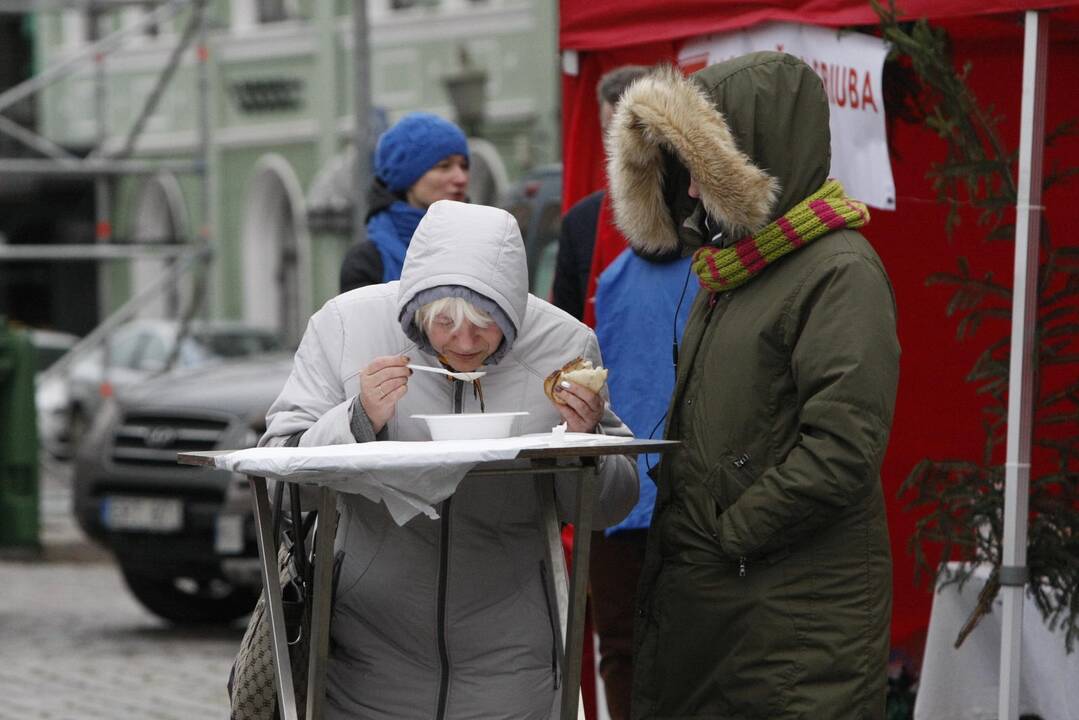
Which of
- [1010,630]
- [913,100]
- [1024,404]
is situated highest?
[913,100]

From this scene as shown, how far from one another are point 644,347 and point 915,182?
1385 mm

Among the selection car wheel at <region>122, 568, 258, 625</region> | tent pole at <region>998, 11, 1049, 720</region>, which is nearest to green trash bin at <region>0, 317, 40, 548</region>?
car wheel at <region>122, 568, 258, 625</region>

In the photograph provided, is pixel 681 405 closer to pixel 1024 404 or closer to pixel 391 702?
pixel 391 702

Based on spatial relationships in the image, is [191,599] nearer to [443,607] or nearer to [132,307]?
[443,607]

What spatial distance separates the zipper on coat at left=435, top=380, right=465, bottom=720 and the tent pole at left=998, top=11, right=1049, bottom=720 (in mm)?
1475


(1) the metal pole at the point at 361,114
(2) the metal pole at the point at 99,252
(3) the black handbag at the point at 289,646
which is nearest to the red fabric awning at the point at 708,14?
(3) the black handbag at the point at 289,646

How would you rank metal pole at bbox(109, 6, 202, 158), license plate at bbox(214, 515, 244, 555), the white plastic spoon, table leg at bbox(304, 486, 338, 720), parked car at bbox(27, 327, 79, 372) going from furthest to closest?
parked car at bbox(27, 327, 79, 372) → metal pole at bbox(109, 6, 202, 158) → license plate at bbox(214, 515, 244, 555) → the white plastic spoon → table leg at bbox(304, 486, 338, 720)

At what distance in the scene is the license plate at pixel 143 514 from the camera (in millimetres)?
8844

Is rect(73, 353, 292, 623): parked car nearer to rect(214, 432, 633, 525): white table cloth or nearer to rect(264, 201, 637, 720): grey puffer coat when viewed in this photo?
rect(264, 201, 637, 720): grey puffer coat

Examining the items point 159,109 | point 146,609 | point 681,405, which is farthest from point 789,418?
point 159,109

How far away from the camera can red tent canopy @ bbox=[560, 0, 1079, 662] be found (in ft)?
17.6

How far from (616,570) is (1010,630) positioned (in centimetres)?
99

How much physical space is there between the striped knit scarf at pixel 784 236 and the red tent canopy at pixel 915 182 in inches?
59.9

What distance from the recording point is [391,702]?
11.8 ft
